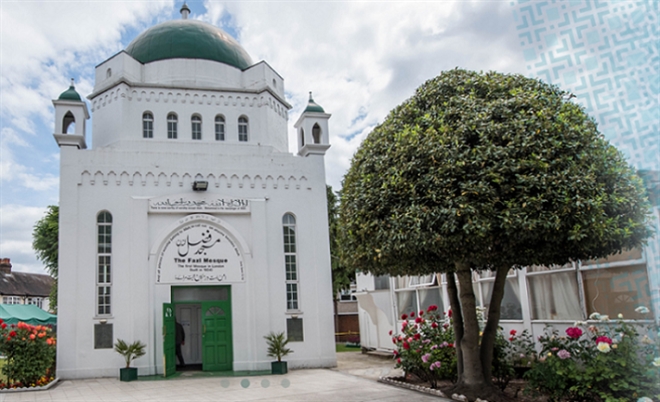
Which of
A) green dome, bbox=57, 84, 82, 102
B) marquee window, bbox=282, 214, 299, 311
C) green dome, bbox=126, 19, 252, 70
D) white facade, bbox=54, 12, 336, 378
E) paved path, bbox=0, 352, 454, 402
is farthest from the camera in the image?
green dome, bbox=126, 19, 252, 70

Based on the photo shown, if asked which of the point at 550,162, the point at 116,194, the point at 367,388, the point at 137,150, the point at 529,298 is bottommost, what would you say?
the point at 367,388

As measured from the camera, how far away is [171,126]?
17.1 metres

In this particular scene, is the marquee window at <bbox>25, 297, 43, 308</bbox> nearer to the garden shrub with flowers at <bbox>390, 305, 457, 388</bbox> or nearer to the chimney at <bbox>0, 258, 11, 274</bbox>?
the chimney at <bbox>0, 258, 11, 274</bbox>

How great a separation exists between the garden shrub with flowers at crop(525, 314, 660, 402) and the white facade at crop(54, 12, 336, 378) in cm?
819

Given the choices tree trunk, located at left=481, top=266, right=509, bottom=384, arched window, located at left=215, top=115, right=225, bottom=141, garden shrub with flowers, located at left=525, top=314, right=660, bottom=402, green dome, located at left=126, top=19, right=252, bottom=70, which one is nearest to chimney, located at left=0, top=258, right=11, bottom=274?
green dome, located at left=126, top=19, right=252, bottom=70

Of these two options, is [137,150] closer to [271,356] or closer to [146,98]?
[146,98]

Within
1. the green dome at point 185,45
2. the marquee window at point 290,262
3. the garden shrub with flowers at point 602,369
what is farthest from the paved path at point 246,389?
the green dome at point 185,45

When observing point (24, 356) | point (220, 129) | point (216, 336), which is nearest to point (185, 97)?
point (220, 129)

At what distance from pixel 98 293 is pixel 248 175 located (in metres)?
5.28

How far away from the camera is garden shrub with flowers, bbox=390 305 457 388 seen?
36.5ft

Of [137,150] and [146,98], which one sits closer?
[137,150]

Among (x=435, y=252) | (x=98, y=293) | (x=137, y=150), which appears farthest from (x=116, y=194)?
(x=435, y=252)

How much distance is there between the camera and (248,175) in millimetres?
16234

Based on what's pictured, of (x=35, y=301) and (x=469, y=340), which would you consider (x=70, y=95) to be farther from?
(x=35, y=301)
